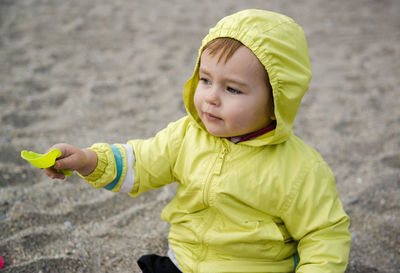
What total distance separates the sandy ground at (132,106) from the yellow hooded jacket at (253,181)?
57 centimetres

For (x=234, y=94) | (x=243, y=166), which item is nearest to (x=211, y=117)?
(x=234, y=94)

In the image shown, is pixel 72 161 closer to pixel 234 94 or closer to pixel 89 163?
pixel 89 163

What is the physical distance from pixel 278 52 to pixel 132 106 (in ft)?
7.32

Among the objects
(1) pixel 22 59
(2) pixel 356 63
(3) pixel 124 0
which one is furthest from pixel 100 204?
(3) pixel 124 0

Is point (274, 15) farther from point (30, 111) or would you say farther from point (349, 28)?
point (349, 28)

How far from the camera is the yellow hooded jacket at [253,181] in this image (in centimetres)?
149

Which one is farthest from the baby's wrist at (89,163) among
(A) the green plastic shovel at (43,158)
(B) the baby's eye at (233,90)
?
(B) the baby's eye at (233,90)

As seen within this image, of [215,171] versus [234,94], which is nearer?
[234,94]

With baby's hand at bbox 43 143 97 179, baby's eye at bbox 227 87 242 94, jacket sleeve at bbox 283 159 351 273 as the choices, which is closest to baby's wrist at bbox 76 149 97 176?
baby's hand at bbox 43 143 97 179

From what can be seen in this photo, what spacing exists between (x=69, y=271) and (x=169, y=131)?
34.3 inches

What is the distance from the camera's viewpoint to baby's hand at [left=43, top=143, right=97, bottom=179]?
59.5 inches

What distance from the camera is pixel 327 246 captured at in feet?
5.02

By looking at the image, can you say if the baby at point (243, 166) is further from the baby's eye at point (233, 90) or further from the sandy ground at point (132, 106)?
the sandy ground at point (132, 106)

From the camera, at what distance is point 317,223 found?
1541 millimetres
